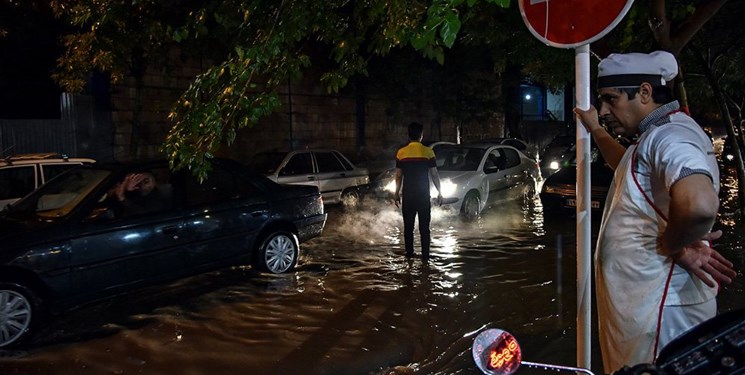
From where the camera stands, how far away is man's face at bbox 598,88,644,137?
8.51 ft

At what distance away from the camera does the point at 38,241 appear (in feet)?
18.1

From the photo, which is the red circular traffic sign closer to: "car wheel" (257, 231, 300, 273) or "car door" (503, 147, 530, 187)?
"car wheel" (257, 231, 300, 273)

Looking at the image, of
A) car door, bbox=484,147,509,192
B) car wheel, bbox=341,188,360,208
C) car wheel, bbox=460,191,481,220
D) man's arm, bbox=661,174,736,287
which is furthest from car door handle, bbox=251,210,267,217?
car wheel, bbox=341,188,360,208

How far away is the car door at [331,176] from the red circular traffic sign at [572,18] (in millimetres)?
9875

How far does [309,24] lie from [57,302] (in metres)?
3.46

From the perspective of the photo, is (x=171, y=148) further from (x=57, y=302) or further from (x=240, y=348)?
(x=57, y=302)

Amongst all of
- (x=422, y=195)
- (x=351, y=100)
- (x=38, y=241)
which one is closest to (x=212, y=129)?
(x=38, y=241)

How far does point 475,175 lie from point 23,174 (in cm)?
759

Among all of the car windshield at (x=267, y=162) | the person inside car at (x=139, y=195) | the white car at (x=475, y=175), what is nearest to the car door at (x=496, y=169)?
the white car at (x=475, y=175)

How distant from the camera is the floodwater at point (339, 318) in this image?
16.8 ft

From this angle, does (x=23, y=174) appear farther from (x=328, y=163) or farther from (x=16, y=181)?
(x=328, y=163)

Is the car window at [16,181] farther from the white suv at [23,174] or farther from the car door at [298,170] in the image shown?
the car door at [298,170]

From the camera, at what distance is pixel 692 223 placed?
220 cm

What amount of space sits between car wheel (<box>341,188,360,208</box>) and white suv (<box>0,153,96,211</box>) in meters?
5.94
